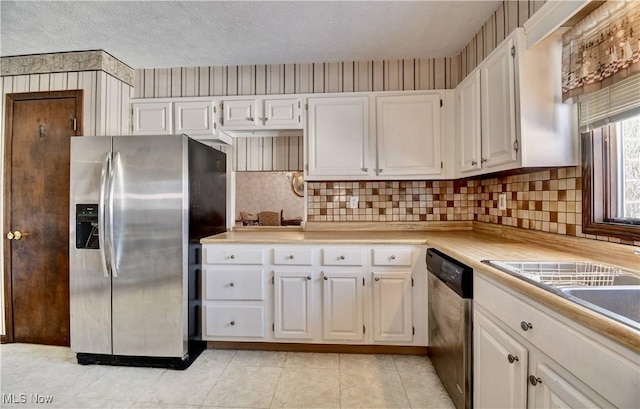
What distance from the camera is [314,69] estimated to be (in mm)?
2646

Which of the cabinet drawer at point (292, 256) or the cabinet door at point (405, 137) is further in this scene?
the cabinet door at point (405, 137)

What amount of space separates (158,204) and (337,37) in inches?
70.2

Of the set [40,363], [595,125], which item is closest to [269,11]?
[595,125]

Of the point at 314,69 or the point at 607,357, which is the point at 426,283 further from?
the point at 314,69

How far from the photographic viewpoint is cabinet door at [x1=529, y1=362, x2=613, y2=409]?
797 mm

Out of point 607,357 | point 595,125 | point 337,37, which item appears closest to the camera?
point 607,357

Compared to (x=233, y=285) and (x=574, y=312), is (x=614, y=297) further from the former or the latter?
(x=233, y=285)

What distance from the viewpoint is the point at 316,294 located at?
7.09 feet

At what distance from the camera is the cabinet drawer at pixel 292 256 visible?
2162 millimetres

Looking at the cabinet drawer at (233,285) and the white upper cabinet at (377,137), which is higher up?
the white upper cabinet at (377,137)

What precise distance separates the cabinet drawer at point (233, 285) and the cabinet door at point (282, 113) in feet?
4.04

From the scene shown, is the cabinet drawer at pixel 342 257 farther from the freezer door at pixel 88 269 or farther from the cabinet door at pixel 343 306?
the freezer door at pixel 88 269

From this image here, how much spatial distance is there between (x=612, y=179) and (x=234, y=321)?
7.82 feet

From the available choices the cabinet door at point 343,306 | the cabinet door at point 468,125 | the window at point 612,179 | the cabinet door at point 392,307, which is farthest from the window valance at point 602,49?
the cabinet door at point 343,306
